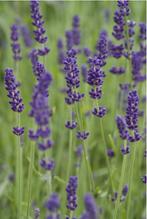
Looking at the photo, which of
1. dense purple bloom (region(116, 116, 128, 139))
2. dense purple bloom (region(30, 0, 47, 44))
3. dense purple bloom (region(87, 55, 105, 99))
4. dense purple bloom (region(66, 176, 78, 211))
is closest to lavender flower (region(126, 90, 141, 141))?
dense purple bloom (region(116, 116, 128, 139))

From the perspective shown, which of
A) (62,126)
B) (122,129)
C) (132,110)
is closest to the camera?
(132,110)

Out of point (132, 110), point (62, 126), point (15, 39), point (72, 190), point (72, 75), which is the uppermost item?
point (15, 39)

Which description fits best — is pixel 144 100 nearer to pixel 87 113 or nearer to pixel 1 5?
pixel 87 113

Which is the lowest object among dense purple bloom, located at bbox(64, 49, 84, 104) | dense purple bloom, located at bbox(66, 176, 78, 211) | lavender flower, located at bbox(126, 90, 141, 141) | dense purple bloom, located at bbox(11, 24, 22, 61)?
dense purple bloom, located at bbox(66, 176, 78, 211)

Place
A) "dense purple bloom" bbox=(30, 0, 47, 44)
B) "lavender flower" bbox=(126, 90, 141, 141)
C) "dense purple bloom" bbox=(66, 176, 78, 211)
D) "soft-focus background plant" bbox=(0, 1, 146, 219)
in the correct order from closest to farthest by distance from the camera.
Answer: "dense purple bloom" bbox=(66, 176, 78, 211) → "lavender flower" bbox=(126, 90, 141, 141) → "dense purple bloom" bbox=(30, 0, 47, 44) → "soft-focus background plant" bbox=(0, 1, 146, 219)

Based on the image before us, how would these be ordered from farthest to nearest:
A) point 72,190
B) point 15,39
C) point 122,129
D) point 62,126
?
point 62,126
point 15,39
point 122,129
point 72,190

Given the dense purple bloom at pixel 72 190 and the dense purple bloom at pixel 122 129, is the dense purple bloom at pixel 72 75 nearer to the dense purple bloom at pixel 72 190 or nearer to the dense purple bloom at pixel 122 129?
the dense purple bloom at pixel 122 129

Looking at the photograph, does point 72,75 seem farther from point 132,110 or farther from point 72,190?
point 72,190

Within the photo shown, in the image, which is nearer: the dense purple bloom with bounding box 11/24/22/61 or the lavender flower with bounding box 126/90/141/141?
the lavender flower with bounding box 126/90/141/141

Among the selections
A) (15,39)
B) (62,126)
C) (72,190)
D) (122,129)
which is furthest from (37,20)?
(62,126)

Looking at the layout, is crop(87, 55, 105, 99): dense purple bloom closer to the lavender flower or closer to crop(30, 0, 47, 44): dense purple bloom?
the lavender flower

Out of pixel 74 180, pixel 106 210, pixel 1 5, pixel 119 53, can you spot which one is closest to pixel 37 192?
pixel 106 210
